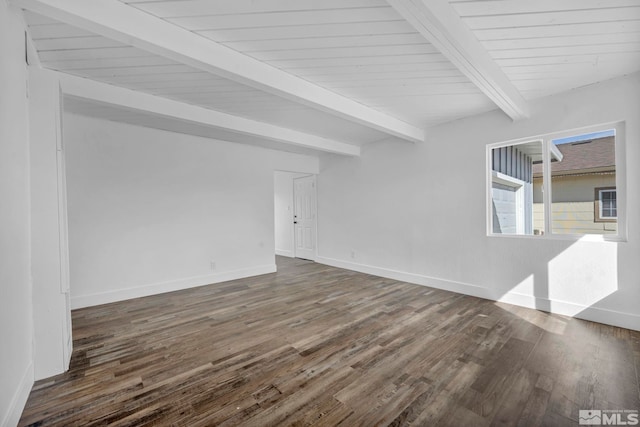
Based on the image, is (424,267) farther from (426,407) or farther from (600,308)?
(426,407)

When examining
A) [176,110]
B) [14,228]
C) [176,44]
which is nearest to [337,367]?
[14,228]

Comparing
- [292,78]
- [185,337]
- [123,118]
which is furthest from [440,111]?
[123,118]

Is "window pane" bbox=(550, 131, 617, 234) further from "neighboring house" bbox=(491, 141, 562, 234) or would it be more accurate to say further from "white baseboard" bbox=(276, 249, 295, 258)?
"white baseboard" bbox=(276, 249, 295, 258)

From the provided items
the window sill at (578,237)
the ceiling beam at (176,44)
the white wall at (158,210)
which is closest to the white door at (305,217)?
the white wall at (158,210)

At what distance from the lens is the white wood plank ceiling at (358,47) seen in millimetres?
1746

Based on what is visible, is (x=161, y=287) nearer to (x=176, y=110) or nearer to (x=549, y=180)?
(x=176, y=110)

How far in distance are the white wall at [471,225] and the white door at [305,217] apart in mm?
613

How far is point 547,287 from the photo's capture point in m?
3.21

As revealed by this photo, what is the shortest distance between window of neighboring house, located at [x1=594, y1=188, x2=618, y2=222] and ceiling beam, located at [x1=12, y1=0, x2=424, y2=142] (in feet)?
9.86

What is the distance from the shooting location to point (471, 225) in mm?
3830

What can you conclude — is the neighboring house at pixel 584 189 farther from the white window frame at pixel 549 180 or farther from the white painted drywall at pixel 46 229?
the white painted drywall at pixel 46 229

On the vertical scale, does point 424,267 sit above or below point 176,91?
below

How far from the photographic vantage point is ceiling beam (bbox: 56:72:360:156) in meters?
2.63

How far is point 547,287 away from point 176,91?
15.8 feet
